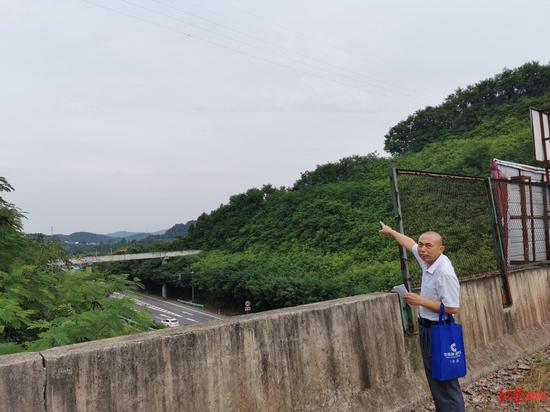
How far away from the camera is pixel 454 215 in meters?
5.98

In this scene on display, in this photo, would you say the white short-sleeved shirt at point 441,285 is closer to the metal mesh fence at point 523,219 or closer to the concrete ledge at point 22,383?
the concrete ledge at point 22,383

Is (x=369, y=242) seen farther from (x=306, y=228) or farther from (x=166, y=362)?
(x=166, y=362)

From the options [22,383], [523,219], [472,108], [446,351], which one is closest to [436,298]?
[446,351]

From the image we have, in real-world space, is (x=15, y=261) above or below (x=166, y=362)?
above

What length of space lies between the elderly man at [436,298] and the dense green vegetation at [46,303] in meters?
2.89

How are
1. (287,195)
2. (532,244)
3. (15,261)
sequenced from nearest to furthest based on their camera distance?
(15,261), (532,244), (287,195)

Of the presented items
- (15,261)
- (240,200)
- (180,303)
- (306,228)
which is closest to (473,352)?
(15,261)

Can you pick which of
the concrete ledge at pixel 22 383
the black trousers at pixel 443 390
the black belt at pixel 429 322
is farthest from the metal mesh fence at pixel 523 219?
the concrete ledge at pixel 22 383

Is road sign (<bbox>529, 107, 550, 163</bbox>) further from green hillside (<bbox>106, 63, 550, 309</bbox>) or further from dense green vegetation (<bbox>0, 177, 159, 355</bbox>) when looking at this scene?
green hillside (<bbox>106, 63, 550, 309</bbox>)

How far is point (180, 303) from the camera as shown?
239 ft

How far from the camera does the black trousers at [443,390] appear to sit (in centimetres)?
341

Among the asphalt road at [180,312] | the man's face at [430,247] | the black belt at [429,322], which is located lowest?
the asphalt road at [180,312]

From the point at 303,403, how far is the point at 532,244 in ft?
20.0

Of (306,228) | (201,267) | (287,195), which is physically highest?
(287,195)
